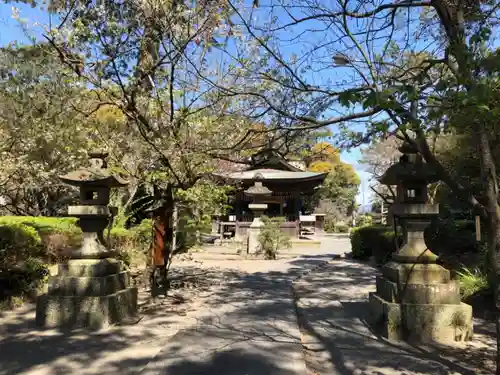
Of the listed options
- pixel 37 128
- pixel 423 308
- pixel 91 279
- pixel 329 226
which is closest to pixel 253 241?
pixel 37 128

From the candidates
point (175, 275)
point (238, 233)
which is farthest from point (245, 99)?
point (238, 233)

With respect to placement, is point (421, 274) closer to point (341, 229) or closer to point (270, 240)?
point (270, 240)

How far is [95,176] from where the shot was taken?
6.23 meters

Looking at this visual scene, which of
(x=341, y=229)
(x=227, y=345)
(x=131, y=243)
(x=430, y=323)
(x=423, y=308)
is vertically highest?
(x=341, y=229)

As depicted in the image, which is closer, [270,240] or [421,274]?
[421,274]

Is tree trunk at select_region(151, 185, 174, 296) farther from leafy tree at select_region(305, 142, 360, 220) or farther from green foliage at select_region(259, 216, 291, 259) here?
leafy tree at select_region(305, 142, 360, 220)

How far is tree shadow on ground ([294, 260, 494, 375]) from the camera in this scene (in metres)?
4.34

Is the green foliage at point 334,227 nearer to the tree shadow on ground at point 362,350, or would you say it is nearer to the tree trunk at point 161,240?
the tree shadow on ground at point 362,350

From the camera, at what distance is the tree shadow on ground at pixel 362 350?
171 inches

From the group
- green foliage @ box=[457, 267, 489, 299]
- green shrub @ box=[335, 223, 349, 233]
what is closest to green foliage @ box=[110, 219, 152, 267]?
green foliage @ box=[457, 267, 489, 299]

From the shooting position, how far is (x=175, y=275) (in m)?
10.6

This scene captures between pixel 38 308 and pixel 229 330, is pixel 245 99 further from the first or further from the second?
pixel 38 308

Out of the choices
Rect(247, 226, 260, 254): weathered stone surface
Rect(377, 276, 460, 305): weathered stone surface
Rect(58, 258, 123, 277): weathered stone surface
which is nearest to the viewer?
Rect(377, 276, 460, 305): weathered stone surface

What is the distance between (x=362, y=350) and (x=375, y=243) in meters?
9.33
